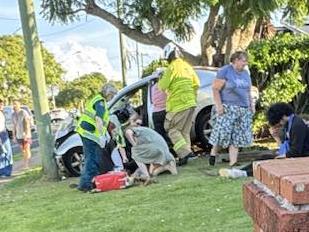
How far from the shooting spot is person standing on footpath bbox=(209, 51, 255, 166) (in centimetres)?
948

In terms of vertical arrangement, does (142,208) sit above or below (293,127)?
below

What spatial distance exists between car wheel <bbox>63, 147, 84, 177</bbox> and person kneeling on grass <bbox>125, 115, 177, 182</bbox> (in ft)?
5.73

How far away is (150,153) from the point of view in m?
9.25

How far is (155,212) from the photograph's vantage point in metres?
6.60

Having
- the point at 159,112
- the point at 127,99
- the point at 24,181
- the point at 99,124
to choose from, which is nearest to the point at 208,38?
the point at 127,99

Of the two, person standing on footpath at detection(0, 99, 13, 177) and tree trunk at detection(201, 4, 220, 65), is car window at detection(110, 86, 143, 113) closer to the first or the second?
person standing on footpath at detection(0, 99, 13, 177)

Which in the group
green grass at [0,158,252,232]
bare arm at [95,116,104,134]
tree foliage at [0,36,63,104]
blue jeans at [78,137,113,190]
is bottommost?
green grass at [0,158,252,232]

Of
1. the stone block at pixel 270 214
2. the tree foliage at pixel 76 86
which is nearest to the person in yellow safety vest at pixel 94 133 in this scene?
the stone block at pixel 270 214

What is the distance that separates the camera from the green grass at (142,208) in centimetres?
596

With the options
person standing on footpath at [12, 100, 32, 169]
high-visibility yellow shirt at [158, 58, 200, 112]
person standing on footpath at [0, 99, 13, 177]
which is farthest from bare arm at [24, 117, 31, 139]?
high-visibility yellow shirt at [158, 58, 200, 112]

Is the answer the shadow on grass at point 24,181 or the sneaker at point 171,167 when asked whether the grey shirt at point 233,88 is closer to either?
the sneaker at point 171,167

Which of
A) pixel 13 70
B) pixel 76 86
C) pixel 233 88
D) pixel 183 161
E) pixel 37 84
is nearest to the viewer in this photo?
pixel 233 88

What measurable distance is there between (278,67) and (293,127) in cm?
717

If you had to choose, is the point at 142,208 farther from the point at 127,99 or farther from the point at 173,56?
the point at 127,99
